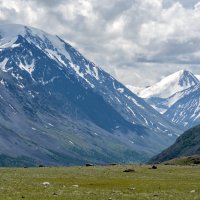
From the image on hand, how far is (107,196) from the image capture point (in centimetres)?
5666

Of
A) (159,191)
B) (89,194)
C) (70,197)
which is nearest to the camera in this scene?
(70,197)

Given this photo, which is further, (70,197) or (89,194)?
(89,194)

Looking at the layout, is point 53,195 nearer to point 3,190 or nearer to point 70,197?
point 70,197

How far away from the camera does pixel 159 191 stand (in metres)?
64.4

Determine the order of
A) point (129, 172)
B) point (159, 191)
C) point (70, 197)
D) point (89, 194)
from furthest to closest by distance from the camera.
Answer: point (129, 172), point (159, 191), point (89, 194), point (70, 197)

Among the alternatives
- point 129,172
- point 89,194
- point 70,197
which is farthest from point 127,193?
point 129,172

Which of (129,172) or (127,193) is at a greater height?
(129,172)

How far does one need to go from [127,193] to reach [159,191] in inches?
207

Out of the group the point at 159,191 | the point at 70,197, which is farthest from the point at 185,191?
the point at 70,197

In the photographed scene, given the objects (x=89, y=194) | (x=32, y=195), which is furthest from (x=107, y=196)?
(x=32, y=195)

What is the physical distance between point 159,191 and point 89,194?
9940 mm

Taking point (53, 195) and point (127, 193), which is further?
point (127, 193)

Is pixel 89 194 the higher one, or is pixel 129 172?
pixel 129 172

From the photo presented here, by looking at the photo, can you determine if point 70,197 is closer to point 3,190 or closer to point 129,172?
point 3,190
